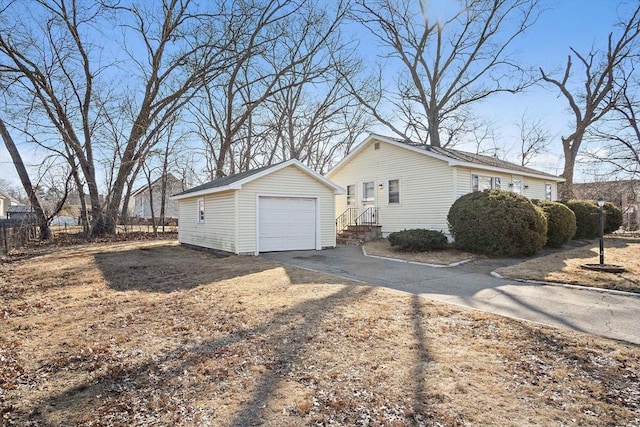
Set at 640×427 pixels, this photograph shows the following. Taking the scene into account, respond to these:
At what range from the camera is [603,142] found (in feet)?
83.2

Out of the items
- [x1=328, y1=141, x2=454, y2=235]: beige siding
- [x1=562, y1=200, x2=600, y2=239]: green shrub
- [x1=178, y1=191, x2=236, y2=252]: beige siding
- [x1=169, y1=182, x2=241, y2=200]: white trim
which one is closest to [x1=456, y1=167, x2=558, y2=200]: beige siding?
[x1=328, y1=141, x2=454, y2=235]: beige siding

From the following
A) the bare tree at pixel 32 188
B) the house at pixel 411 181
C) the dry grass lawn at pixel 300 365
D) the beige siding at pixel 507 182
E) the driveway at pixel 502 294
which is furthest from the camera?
the bare tree at pixel 32 188

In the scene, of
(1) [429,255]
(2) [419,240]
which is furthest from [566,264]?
(2) [419,240]

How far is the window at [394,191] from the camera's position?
661 inches

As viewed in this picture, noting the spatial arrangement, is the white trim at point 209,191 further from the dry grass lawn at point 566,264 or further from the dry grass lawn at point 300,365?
the dry grass lawn at point 300,365

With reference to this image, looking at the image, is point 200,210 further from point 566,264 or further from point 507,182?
point 507,182

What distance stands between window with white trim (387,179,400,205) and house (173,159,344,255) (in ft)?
10.9

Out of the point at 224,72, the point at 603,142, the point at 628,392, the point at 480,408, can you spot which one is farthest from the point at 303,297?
the point at 603,142

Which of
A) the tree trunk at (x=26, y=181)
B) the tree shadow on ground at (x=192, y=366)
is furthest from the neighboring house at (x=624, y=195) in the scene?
the tree trunk at (x=26, y=181)

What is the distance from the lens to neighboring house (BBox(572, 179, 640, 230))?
25672mm

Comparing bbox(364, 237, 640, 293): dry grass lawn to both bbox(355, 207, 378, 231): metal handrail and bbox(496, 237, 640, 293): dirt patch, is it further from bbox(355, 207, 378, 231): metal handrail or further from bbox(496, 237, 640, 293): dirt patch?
bbox(355, 207, 378, 231): metal handrail

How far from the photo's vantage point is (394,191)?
17.0 metres

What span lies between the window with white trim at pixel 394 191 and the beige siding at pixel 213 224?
24.4 feet

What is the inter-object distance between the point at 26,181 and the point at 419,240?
19.9 meters
